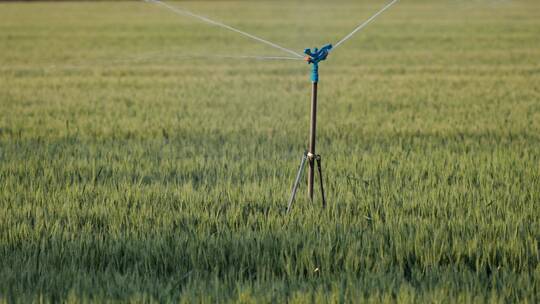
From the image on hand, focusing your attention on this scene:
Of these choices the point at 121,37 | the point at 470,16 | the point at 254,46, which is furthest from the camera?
the point at 470,16

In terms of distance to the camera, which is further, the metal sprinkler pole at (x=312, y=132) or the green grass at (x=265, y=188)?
the metal sprinkler pole at (x=312, y=132)

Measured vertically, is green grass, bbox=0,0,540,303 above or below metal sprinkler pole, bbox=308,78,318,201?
below

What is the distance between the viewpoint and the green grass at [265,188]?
4027mm

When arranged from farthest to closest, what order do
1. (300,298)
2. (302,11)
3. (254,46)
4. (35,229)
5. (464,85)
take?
(302,11)
(254,46)
(464,85)
(35,229)
(300,298)

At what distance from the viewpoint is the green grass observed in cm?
403

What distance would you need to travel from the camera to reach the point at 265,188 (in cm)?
589

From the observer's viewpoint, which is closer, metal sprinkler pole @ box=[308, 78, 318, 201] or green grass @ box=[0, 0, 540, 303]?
green grass @ box=[0, 0, 540, 303]

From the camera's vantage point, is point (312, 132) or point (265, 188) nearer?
point (312, 132)

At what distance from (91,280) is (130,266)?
36 cm

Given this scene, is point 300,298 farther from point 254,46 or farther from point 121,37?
point 121,37

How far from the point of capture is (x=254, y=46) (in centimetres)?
2255

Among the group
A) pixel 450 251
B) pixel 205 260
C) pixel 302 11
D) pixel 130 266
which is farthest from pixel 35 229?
pixel 302 11

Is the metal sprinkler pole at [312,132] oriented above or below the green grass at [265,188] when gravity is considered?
above

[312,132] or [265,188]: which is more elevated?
[312,132]
